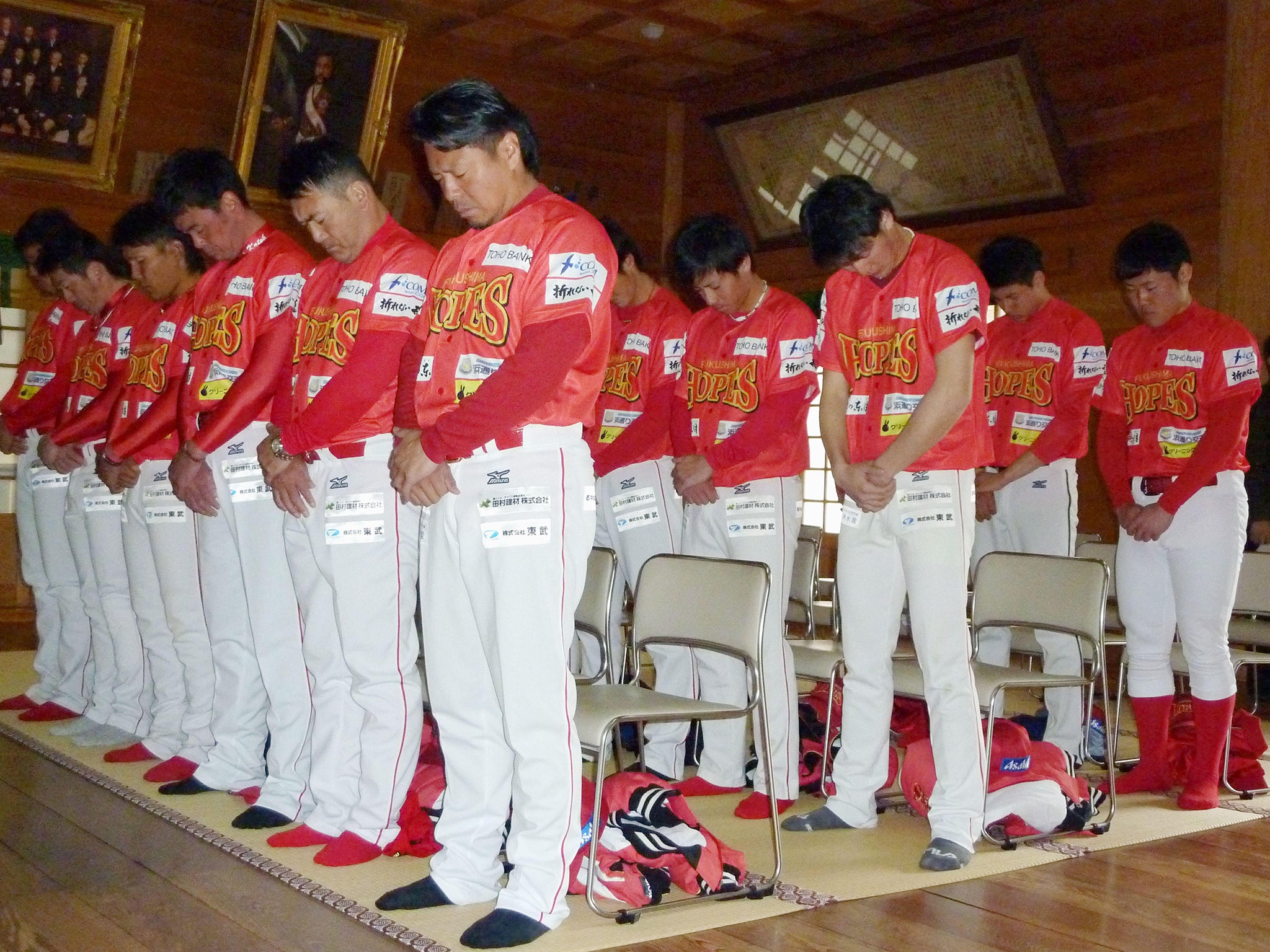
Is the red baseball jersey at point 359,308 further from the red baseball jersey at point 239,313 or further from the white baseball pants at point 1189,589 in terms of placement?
the white baseball pants at point 1189,589

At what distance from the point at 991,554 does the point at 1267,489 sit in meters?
2.60

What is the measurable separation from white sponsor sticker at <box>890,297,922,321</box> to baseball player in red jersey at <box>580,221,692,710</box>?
1.06m

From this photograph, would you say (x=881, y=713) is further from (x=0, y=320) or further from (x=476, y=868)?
(x=0, y=320)

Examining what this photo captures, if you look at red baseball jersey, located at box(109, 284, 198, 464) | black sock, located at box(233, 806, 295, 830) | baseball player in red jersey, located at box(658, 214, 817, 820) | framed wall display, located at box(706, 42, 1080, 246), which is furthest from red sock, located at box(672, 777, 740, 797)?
framed wall display, located at box(706, 42, 1080, 246)

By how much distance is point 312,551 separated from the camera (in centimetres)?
301

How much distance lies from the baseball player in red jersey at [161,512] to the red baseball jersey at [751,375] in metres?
1.50

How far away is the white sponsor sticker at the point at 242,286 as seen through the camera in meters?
3.48

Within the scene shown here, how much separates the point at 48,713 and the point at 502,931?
9.53ft

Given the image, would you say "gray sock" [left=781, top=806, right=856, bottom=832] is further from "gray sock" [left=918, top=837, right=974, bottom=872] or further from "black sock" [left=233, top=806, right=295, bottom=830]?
"black sock" [left=233, top=806, right=295, bottom=830]

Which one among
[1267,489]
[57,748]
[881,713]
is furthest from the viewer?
[1267,489]

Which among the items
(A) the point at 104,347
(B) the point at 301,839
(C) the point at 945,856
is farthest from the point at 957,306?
(A) the point at 104,347

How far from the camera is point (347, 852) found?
2.93 metres

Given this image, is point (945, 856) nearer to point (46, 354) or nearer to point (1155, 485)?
point (1155, 485)

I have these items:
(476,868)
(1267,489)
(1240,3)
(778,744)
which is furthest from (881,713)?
(1240,3)
